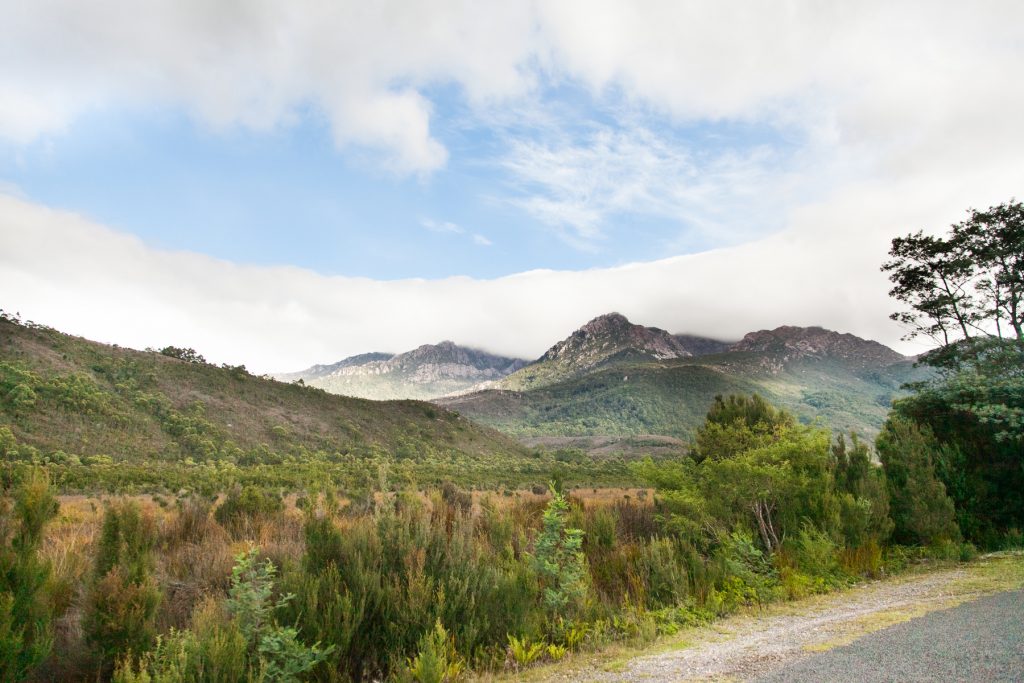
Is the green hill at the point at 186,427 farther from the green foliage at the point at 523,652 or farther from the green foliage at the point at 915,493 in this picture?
the green foliage at the point at 523,652

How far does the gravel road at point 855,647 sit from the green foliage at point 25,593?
14.4ft

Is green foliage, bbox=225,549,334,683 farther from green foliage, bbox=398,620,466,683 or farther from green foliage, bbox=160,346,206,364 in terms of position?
green foliage, bbox=160,346,206,364

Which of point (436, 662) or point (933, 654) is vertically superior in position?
point (436, 662)

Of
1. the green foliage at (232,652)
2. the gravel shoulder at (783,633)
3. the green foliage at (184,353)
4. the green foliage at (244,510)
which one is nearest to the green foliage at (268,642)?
the green foliage at (232,652)

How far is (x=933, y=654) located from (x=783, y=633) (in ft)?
5.28

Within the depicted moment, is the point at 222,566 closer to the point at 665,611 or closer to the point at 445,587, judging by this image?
the point at 445,587

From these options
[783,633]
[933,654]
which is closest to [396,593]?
[783,633]

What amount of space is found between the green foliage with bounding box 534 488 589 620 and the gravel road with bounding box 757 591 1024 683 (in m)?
2.66

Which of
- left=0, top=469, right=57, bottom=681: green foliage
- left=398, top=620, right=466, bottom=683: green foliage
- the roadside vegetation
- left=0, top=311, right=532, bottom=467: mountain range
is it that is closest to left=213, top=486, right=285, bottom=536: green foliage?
the roadside vegetation

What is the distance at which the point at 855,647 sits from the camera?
5383 millimetres

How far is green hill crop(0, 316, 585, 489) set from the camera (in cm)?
3756

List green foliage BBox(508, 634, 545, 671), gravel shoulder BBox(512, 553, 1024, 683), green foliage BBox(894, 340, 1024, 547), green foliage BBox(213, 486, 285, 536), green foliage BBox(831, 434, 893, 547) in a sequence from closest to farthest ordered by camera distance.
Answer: gravel shoulder BBox(512, 553, 1024, 683), green foliage BBox(508, 634, 545, 671), green foliage BBox(213, 486, 285, 536), green foliage BBox(831, 434, 893, 547), green foliage BBox(894, 340, 1024, 547)

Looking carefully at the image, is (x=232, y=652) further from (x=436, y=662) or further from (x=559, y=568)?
(x=559, y=568)

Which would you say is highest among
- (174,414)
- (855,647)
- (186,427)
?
(174,414)
